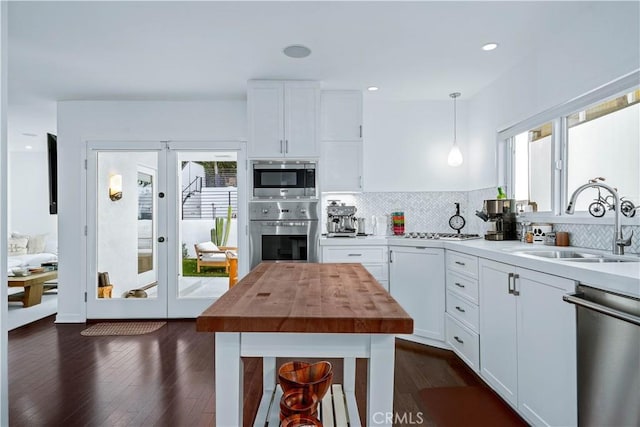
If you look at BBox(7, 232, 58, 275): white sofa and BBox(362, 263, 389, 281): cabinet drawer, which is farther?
BBox(7, 232, 58, 275): white sofa

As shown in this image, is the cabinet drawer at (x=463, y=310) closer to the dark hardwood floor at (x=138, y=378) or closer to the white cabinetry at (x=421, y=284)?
the white cabinetry at (x=421, y=284)

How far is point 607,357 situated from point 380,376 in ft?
3.45

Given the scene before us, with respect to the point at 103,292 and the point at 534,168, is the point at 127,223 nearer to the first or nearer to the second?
the point at 103,292

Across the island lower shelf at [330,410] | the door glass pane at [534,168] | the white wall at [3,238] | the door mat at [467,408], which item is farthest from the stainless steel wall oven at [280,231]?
the white wall at [3,238]

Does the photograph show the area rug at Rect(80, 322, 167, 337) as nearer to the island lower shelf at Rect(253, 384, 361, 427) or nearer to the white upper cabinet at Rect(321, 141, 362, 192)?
the white upper cabinet at Rect(321, 141, 362, 192)

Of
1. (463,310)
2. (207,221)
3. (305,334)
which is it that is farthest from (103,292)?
(305,334)

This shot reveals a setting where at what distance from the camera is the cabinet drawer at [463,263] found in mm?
2613

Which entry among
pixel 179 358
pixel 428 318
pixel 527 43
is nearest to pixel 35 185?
pixel 179 358

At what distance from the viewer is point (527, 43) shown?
273 centimetres

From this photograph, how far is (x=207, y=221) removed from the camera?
13.7 feet

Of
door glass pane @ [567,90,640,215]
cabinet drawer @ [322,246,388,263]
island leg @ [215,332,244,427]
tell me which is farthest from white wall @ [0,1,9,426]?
door glass pane @ [567,90,640,215]

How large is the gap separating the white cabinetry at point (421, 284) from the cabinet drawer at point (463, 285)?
0.13 metres

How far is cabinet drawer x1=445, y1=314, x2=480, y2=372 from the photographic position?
2.60 m

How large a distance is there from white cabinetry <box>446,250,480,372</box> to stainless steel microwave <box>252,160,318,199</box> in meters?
1.52
